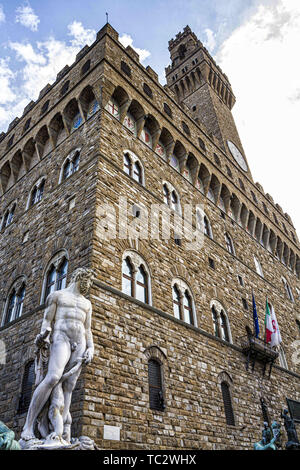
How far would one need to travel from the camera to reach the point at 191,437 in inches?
334

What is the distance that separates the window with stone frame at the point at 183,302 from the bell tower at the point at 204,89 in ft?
38.3

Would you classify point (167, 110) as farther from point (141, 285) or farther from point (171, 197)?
point (141, 285)

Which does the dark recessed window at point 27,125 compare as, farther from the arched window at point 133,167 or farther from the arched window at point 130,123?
the arched window at point 133,167

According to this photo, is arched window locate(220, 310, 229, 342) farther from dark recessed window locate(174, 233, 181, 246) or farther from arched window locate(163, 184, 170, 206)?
arched window locate(163, 184, 170, 206)

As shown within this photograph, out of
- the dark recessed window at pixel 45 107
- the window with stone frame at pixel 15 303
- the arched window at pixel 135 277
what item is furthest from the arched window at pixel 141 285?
the dark recessed window at pixel 45 107

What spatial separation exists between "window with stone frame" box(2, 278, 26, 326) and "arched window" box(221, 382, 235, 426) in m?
6.33

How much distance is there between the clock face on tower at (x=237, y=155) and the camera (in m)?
21.8

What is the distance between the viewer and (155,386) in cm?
841

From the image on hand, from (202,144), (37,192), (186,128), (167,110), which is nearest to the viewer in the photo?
(37,192)

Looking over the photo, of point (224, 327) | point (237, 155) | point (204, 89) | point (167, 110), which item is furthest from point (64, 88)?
point (204, 89)

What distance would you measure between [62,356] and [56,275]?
173 inches

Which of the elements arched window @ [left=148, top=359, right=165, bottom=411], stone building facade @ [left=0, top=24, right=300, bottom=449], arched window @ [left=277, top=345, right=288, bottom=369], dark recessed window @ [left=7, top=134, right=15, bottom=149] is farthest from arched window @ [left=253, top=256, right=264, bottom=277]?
dark recessed window @ [left=7, top=134, right=15, bottom=149]

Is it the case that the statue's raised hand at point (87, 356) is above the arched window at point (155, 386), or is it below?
below
